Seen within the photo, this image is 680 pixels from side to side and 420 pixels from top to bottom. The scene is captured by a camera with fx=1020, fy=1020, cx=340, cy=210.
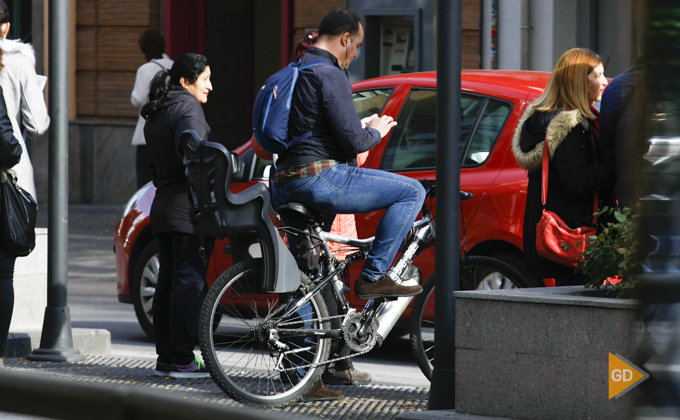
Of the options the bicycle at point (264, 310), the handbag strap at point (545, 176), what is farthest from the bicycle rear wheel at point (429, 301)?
the handbag strap at point (545, 176)

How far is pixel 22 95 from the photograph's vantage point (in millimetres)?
5262

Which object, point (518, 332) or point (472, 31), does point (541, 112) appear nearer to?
point (518, 332)

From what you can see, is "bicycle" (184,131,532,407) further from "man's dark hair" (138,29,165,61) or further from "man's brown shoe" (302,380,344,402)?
"man's dark hair" (138,29,165,61)

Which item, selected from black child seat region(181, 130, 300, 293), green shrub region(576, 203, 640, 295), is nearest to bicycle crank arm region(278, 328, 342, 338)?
black child seat region(181, 130, 300, 293)

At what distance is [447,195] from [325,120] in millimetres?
774

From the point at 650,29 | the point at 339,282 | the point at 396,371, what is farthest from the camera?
the point at 396,371

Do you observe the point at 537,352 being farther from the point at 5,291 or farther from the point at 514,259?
the point at 5,291

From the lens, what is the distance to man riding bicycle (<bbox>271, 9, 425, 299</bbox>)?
4.37m

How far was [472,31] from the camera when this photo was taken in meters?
13.7

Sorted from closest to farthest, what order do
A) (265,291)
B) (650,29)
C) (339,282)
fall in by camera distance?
(650,29) → (265,291) → (339,282)

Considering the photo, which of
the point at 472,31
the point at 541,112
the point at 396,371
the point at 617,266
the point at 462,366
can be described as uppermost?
the point at 472,31

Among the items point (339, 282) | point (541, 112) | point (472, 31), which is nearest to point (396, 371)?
point (339, 282)

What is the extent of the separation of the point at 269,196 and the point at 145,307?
2655 mm

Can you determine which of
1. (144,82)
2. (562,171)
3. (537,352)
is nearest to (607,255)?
(537,352)
